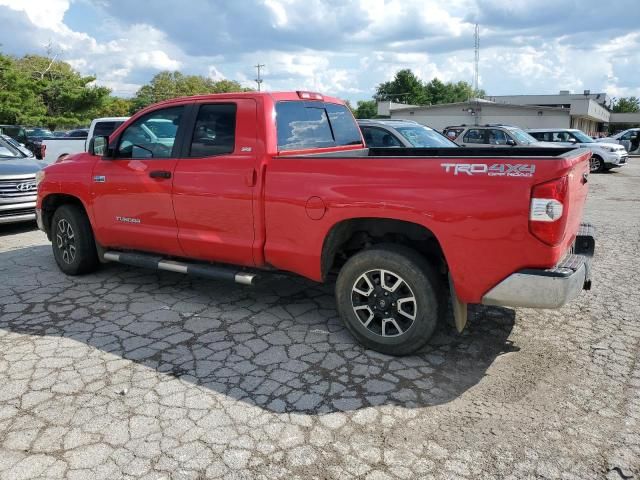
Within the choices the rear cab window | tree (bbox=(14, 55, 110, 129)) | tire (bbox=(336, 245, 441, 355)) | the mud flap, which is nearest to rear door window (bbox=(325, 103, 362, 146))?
the rear cab window

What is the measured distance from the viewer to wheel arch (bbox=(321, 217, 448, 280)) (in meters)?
3.85

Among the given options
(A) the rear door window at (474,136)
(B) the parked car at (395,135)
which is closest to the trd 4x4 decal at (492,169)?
(B) the parked car at (395,135)

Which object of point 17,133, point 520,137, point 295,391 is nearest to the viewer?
point 295,391

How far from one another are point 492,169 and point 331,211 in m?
1.19

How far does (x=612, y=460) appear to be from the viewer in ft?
8.94

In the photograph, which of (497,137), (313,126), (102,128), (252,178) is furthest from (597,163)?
(252,178)

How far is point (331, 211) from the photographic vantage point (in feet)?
12.7

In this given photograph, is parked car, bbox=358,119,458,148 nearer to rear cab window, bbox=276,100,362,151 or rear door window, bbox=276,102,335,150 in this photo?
rear cab window, bbox=276,100,362,151

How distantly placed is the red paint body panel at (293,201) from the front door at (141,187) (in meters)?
0.02

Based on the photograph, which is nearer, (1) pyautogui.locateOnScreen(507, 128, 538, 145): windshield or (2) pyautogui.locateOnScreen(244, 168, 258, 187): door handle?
(2) pyautogui.locateOnScreen(244, 168, 258, 187): door handle

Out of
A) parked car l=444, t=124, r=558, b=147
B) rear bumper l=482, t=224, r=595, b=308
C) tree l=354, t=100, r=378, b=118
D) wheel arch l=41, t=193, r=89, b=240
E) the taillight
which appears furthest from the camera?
tree l=354, t=100, r=378, b=118

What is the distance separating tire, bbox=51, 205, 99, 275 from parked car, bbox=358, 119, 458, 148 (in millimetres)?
5557

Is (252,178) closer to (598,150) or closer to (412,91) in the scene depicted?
(598,150)

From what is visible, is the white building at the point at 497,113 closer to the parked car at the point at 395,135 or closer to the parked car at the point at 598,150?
the parked car at the point at 598,150
